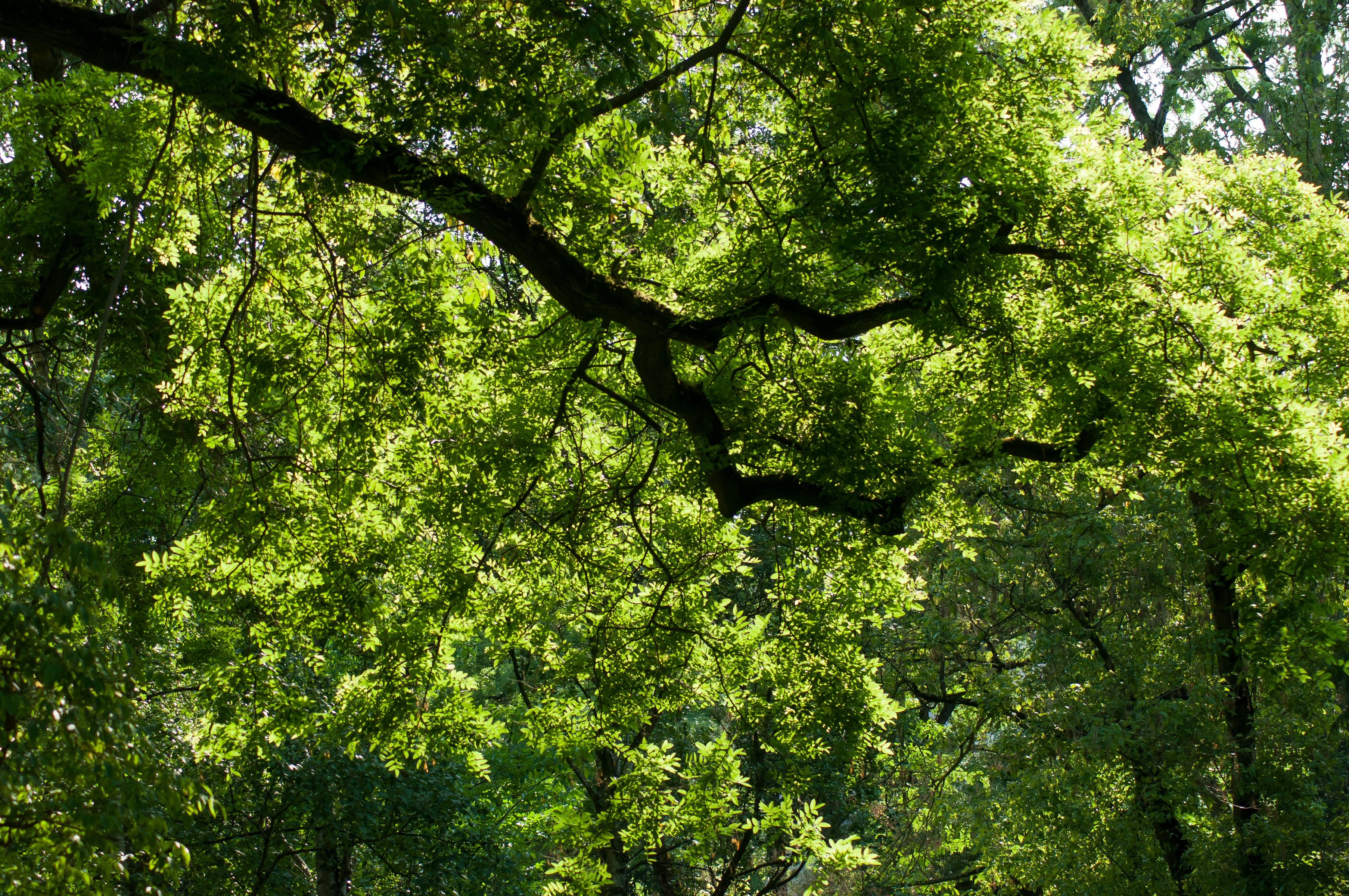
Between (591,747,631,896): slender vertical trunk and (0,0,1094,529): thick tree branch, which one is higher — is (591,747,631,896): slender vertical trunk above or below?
below

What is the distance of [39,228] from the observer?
18.5 feet

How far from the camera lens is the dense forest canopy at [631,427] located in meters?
4.07

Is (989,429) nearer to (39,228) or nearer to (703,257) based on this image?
(703,257)

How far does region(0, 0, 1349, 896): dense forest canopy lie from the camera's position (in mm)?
4074

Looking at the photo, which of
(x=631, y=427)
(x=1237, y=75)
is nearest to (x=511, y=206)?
(x=631, y=427)

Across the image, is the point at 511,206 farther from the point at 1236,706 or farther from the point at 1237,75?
the point at 1237,75

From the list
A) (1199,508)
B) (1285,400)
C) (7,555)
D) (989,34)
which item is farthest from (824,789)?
(7,555)

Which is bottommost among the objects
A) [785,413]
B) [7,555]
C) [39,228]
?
[7,555]

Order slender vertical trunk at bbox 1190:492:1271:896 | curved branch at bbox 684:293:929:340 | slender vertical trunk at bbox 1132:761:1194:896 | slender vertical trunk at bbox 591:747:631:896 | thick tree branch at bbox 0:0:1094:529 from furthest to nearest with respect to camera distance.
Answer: slender vertical trunk at bbox 591:747:631:896 → slender vertical trunk at bbox 1132:761:1194:896 → slender vertical trunk at bbox 1190:492:1271:896 → curved branch at bbox 684:293:929:340 → thick tree branch at bbox 0:0:1094:529

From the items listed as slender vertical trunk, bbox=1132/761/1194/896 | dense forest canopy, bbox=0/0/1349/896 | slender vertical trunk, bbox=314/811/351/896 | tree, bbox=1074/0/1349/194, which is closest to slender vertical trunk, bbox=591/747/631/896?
dense forest canopy, bbox=0/0/1349/896

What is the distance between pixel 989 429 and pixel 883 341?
1315mm

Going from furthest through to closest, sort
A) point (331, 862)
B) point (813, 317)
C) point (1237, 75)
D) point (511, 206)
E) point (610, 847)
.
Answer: point (1237, 75)
point (610, 847)
point (331, 862)
point (813, 317)
point (511, 206)

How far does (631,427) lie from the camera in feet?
21.7

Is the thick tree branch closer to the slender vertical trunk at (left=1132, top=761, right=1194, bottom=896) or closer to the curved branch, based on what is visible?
the curved branch
